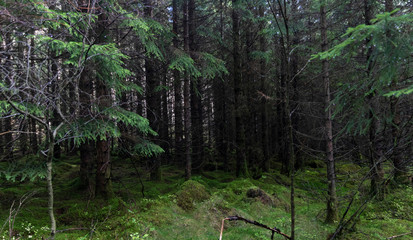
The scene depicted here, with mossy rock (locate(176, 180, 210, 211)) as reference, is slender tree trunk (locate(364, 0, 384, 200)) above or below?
above

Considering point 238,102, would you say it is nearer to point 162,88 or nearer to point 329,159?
point 162,88

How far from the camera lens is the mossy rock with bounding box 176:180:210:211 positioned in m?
6.28

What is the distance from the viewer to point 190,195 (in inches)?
265

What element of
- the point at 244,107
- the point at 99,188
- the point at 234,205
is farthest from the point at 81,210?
the point at 244,107

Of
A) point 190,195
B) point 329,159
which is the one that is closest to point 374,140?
point 329,159

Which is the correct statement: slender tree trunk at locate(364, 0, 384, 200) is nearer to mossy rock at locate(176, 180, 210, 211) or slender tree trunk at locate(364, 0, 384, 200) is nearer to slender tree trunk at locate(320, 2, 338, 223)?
slender tree trunk at locate(320, 2, 338, 223)

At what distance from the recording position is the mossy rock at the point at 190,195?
20.6ft

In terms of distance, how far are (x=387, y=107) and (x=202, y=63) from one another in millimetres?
6301

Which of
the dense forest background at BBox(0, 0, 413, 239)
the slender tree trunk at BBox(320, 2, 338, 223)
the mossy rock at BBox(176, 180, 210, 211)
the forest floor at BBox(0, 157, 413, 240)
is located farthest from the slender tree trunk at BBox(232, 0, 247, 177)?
the slender tree trunk at BBox(320, 2, 338, 223)

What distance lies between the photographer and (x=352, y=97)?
4.65 metres

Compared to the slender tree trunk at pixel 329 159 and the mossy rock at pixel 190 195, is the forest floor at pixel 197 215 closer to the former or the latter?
the mossy rock at pixel 190 195

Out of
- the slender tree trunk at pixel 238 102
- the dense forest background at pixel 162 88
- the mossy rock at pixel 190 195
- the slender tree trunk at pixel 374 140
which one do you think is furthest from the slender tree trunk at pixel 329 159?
the slender tree trunk at pixel 238 102

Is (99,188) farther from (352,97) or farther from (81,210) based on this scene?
(352,97)

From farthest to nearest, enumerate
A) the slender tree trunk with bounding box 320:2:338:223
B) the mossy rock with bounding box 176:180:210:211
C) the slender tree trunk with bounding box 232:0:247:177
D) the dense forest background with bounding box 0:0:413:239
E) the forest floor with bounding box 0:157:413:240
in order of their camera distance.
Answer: the slender tree trunk with bounding box 232:0:247:177
the mossy rock with bounding box 176:180:210:211
the slender tree trunk with bounding box 320:2:338:223
the forest floor with bounding box 0:157:413:240
the dense forest background with bounding box 0:0:413:239
